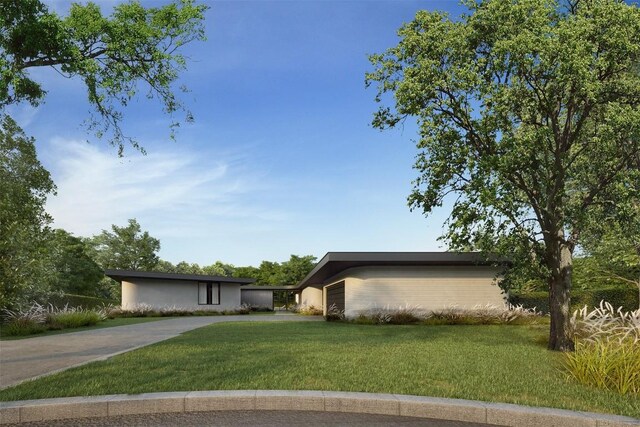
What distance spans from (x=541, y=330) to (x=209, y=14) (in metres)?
15.5

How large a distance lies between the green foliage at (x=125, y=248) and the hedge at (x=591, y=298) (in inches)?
2177

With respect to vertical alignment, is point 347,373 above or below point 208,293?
above

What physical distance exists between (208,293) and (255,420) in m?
35.9

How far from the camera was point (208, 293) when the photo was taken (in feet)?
132

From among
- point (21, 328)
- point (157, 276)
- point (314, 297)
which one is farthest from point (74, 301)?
point (314, 297)

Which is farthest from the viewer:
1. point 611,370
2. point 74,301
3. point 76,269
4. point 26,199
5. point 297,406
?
point 76,269

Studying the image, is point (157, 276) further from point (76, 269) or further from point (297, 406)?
point (297, 406)

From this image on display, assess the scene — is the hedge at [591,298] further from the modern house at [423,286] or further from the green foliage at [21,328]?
the green foliage at [21,328]

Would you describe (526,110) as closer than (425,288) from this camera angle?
Yes

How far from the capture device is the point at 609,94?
1191cm

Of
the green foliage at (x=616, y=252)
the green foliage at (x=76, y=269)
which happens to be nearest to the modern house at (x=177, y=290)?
the green foliage at (x=76, y=269)

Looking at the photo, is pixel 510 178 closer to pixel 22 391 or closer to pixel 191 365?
pixel 191 365

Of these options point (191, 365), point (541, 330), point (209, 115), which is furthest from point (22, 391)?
point (541, 330)

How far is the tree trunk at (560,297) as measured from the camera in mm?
11797
